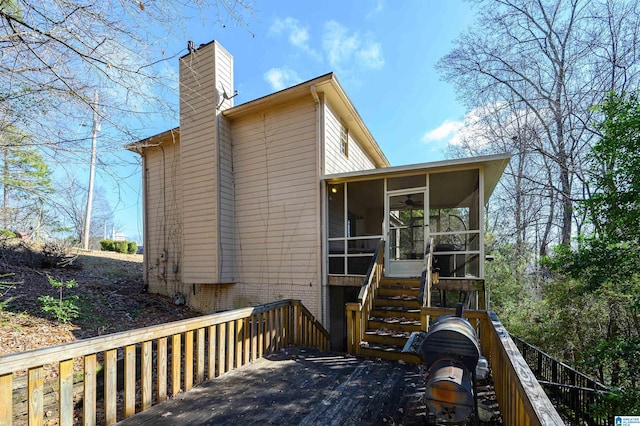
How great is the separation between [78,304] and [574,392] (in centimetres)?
1045

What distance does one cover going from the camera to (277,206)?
7.52 metres

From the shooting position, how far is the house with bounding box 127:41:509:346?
6.95 metres

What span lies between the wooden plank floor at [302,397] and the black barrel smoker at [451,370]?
1.75 feet

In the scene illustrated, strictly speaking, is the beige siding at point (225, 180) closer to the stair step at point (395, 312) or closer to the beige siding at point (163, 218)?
the beige siding at point (163, 218)

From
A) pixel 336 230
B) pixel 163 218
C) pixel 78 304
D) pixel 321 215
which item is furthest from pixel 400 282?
pixel 163 218

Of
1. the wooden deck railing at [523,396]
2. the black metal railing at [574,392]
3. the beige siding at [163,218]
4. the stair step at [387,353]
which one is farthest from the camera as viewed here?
the beige siding at [163,218]

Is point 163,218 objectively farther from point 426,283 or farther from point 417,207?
point 426,283

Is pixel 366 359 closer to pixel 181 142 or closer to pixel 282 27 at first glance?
pixel 282 27

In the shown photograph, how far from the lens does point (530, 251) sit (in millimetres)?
14477

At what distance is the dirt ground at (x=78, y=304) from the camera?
503 cm

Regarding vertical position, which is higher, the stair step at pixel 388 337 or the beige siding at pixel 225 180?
the beige siding at pixel 225 180

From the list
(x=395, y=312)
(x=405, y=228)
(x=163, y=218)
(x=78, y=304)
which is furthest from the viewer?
(x=163, y=218)

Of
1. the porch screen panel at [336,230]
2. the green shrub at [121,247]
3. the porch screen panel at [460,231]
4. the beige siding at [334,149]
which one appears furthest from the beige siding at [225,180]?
the green shrub at [121,247]

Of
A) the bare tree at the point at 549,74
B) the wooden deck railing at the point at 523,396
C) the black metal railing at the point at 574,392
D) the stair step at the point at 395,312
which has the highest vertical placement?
the bare tree at the point at 549,74
